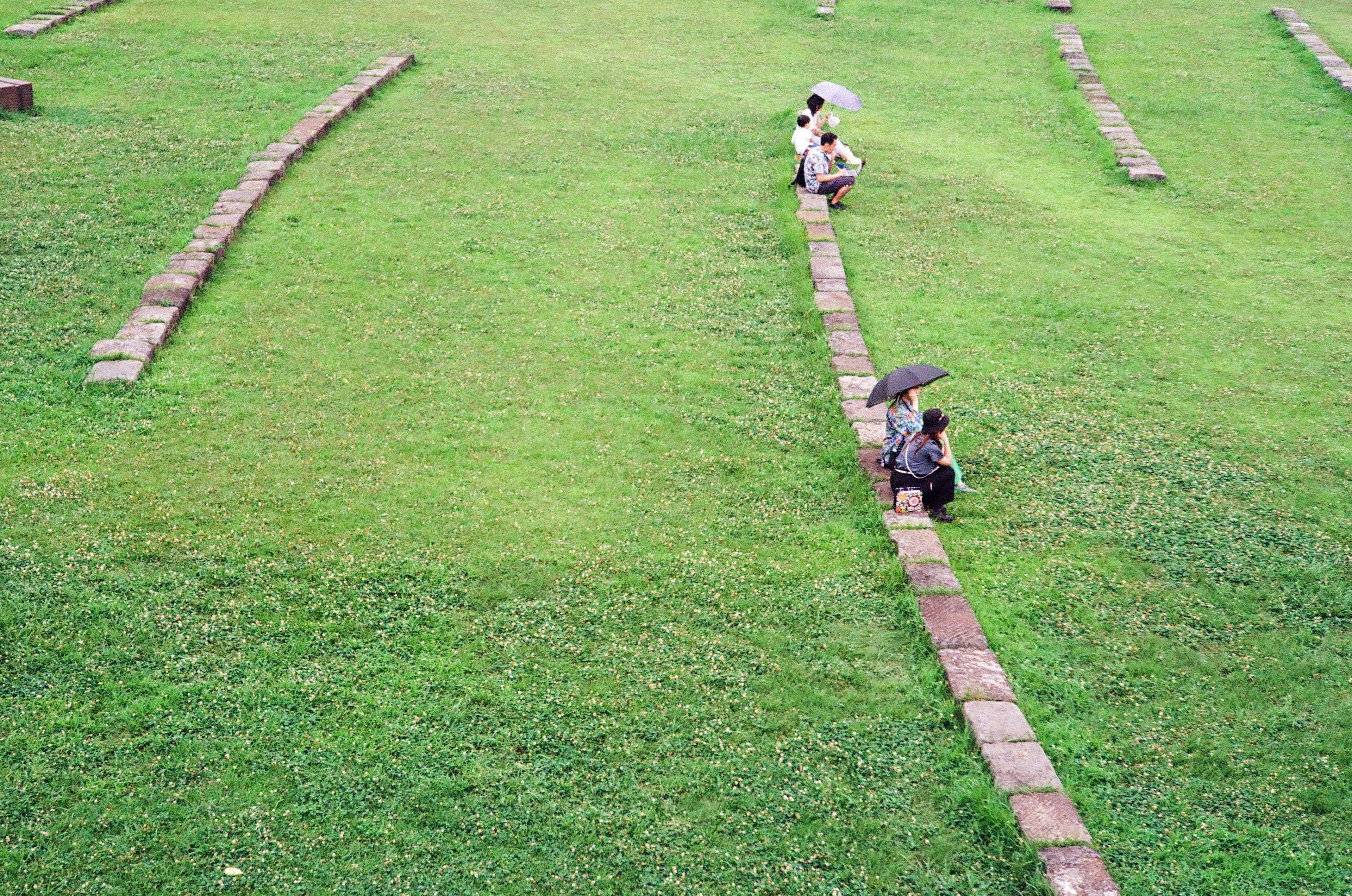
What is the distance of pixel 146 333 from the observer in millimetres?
10617

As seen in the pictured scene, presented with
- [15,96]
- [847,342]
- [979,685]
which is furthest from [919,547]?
[15,96]

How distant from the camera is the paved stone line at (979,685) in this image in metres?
6.31

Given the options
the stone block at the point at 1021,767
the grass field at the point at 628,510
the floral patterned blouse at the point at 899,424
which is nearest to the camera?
the grass field at the point at 628,510

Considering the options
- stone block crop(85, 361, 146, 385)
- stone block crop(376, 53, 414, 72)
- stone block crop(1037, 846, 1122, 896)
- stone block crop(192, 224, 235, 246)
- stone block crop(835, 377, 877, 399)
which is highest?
stone block crop(376, 53, 414, 72)

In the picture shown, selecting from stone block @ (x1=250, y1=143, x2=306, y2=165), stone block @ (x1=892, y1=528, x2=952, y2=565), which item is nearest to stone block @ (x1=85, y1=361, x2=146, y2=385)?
stone block @ (x1=250, y1=143, x2=306, y2=165)

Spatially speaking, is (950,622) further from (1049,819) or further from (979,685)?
(1049,819)

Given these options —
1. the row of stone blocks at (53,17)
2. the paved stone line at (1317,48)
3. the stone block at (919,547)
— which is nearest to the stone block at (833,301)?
the stone block at (919,547)

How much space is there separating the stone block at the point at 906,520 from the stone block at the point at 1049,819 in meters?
2.68

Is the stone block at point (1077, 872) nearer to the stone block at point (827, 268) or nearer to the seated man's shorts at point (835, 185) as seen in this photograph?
the stone block at point (827, 268)

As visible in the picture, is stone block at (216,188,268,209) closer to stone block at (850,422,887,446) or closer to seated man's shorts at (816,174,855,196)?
seated man's shorts at (816,174,855,196)

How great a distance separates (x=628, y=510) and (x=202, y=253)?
20.1ft

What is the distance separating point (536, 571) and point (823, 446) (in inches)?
120

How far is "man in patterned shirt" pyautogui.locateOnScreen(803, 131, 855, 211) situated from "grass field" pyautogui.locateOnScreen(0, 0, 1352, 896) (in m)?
0.64

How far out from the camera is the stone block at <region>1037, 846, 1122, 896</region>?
611 centimetres
